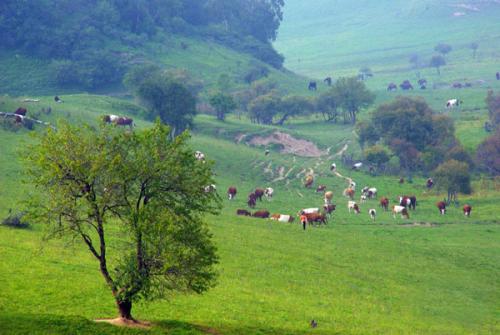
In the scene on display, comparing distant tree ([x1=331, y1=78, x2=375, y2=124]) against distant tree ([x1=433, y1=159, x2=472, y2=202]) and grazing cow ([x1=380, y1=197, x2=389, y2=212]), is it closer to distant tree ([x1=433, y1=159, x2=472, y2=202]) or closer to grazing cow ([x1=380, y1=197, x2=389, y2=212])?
distant tree ([x1=433, y1=159, x2=472, y2=202])

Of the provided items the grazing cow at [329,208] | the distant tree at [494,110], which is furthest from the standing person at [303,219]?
the distant tree at [494,110]

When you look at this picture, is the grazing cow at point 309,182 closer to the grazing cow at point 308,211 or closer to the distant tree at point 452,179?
the distant tree at point 452,179

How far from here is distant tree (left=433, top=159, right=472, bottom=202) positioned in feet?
232

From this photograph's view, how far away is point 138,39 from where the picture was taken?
429 feet

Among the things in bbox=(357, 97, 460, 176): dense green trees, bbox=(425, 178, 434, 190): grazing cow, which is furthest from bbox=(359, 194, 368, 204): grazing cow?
bbox=(357, 97, 460, 176): dense green trees

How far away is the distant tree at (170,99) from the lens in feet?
279

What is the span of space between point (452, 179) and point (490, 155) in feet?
50.2

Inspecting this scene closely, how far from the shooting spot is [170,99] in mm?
85125

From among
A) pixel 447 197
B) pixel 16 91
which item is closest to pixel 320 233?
pixel 447 197

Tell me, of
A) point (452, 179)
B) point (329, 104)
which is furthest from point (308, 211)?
point (329, 104)

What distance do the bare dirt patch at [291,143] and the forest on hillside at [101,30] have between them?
3576 cm

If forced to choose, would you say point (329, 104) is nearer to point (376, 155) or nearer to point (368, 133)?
point (368, 133)

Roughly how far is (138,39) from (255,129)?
44697 millimetres

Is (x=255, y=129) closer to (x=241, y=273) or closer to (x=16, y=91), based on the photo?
(x=16, y=91)
